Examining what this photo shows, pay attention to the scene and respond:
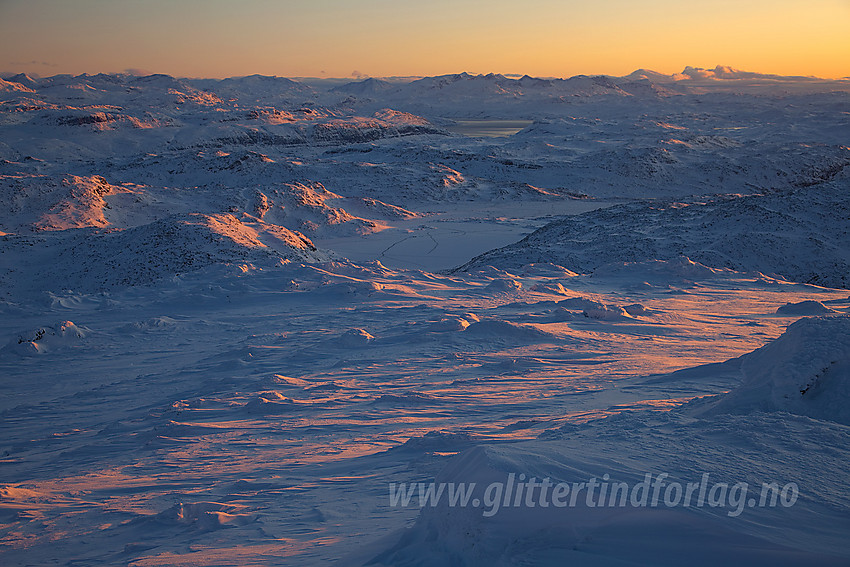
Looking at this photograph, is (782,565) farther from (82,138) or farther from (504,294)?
(82,138)

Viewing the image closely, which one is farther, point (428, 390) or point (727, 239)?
point (727, 239)

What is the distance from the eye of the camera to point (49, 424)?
586 cm

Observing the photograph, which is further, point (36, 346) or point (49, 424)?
point (36, 346)

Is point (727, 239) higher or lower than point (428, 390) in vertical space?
higher

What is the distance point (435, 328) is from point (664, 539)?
595 centimetres

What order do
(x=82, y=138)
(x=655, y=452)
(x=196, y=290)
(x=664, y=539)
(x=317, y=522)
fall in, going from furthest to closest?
(x=82, y=138), (x=196, y=290), (x=317, y=522), (x=655, y=452), (x=664, y=539)

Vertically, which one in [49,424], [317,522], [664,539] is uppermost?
[664,539]

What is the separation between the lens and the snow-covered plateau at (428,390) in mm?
2666

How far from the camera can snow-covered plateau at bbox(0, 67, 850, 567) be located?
2.67 m

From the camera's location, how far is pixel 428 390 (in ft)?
19.8

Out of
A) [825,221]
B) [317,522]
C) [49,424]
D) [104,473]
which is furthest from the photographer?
[825,221]

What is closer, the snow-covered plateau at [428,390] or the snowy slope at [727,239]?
the snow-covered plateau at [428,390]

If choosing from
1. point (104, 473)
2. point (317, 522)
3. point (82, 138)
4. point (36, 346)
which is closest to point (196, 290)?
point (36, 346)

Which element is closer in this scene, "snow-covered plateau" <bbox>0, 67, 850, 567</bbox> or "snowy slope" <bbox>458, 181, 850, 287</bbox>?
"snow-covered plateau" <bbox>0, 67, 850, 567</bbox>
